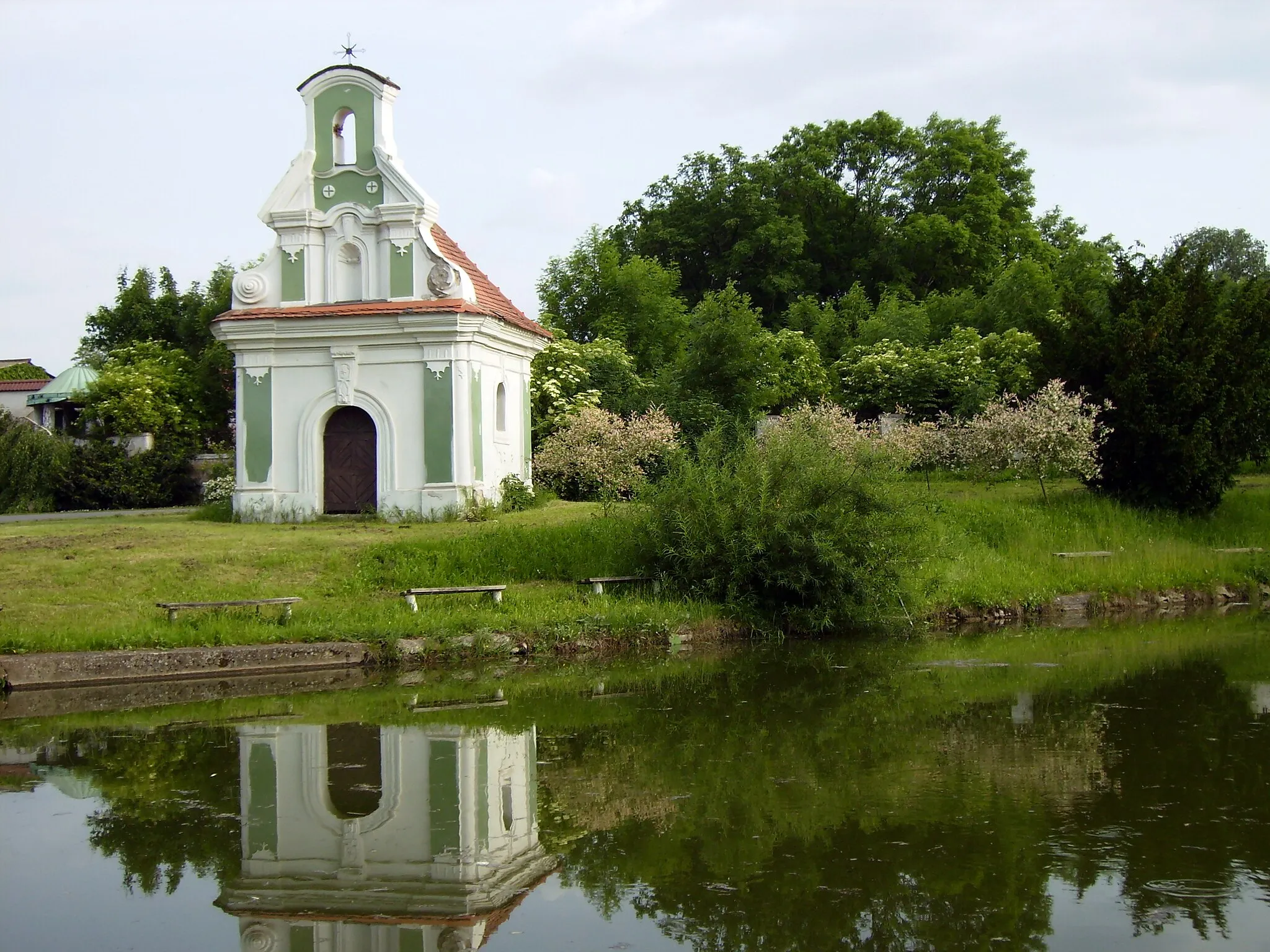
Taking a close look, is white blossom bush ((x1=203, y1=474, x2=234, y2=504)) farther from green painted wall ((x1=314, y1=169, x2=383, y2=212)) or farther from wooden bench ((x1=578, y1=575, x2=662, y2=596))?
wooden bench ((x1=578, y1=575, x2=662, y2=596))

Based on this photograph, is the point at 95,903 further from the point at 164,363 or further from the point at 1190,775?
the point at 164,363

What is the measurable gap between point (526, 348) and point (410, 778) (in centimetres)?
1870

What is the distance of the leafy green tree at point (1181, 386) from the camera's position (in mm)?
24531

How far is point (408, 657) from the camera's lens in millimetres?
15789

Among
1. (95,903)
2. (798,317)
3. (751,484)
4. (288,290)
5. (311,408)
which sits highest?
(798,317)

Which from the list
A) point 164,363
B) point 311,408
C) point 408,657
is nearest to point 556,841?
point 408,657

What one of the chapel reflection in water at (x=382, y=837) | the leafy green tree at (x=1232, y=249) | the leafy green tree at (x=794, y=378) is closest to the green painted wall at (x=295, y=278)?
the leafy green tree at (x=794, y=378)

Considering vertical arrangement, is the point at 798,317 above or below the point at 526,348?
above

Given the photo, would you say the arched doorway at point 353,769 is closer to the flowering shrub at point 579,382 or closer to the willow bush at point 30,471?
the flowering shrub at point 579,382

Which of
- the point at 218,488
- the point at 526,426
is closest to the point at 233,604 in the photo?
the point at 526,426

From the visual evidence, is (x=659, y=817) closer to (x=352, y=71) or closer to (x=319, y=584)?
(x=319, y=584)

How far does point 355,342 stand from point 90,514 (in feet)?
35.3

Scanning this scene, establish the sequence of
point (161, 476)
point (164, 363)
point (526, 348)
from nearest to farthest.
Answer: point (526, 348)
point (161, 476)
point (164, 363)

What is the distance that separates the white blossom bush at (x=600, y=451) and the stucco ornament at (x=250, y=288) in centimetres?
715
